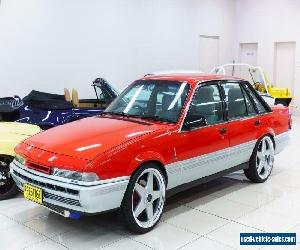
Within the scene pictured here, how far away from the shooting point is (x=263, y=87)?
10.4m

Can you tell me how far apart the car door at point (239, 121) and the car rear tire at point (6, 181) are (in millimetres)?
2511

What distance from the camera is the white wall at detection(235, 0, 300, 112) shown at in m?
12.3

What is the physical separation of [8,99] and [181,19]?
686cm

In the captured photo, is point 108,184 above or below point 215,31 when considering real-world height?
below

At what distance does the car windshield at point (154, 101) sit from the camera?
391 cm

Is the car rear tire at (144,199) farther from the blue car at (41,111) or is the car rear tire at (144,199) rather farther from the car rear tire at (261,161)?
the blue car at (41,111)

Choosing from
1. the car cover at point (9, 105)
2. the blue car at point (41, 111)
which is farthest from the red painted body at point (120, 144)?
the car cover at point (9, 105)

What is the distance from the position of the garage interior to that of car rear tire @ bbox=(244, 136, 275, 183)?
0.42ft

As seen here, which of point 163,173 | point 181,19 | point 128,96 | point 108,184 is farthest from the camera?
point 181,19

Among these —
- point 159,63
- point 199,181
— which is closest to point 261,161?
point 199,181

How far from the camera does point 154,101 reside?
13.4ft

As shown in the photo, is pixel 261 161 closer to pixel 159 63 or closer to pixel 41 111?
pixel 41 111

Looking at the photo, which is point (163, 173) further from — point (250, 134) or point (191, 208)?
point (250, 134)

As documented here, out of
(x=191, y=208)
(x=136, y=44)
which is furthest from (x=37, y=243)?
(x=136, y=44)
